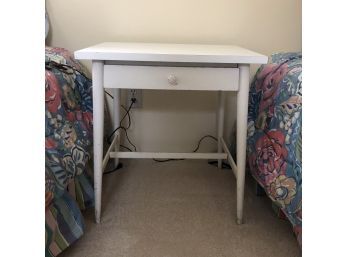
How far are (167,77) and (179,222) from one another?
17.3 inches

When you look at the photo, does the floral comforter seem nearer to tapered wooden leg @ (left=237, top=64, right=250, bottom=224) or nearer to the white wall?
the white wall

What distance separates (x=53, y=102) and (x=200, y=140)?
83 cm

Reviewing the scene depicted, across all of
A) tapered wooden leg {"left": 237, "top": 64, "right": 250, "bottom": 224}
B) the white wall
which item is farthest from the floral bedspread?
the white wall

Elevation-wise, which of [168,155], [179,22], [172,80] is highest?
[179,22]

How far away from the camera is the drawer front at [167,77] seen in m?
0.88

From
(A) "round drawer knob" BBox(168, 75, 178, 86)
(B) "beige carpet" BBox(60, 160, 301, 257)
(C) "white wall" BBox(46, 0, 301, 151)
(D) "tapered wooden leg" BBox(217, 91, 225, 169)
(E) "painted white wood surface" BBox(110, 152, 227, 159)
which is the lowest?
(B) "beige carpet" BBox(60, 160, 301, 257)

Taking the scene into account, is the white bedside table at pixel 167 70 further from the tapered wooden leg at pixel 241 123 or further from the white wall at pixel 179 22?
the white wall at pixel 179 22

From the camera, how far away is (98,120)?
92 cm

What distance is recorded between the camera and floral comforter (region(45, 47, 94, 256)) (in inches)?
29.7

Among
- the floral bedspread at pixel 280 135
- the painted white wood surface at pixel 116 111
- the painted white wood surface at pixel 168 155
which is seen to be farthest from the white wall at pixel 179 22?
the painted white wood surface at pixel 168 155

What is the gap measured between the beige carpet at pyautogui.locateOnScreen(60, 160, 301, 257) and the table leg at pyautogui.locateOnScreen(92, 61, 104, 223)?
0.10m

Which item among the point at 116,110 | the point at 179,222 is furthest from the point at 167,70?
the point at 116,110

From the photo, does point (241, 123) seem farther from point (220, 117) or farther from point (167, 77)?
point (220, 117)
